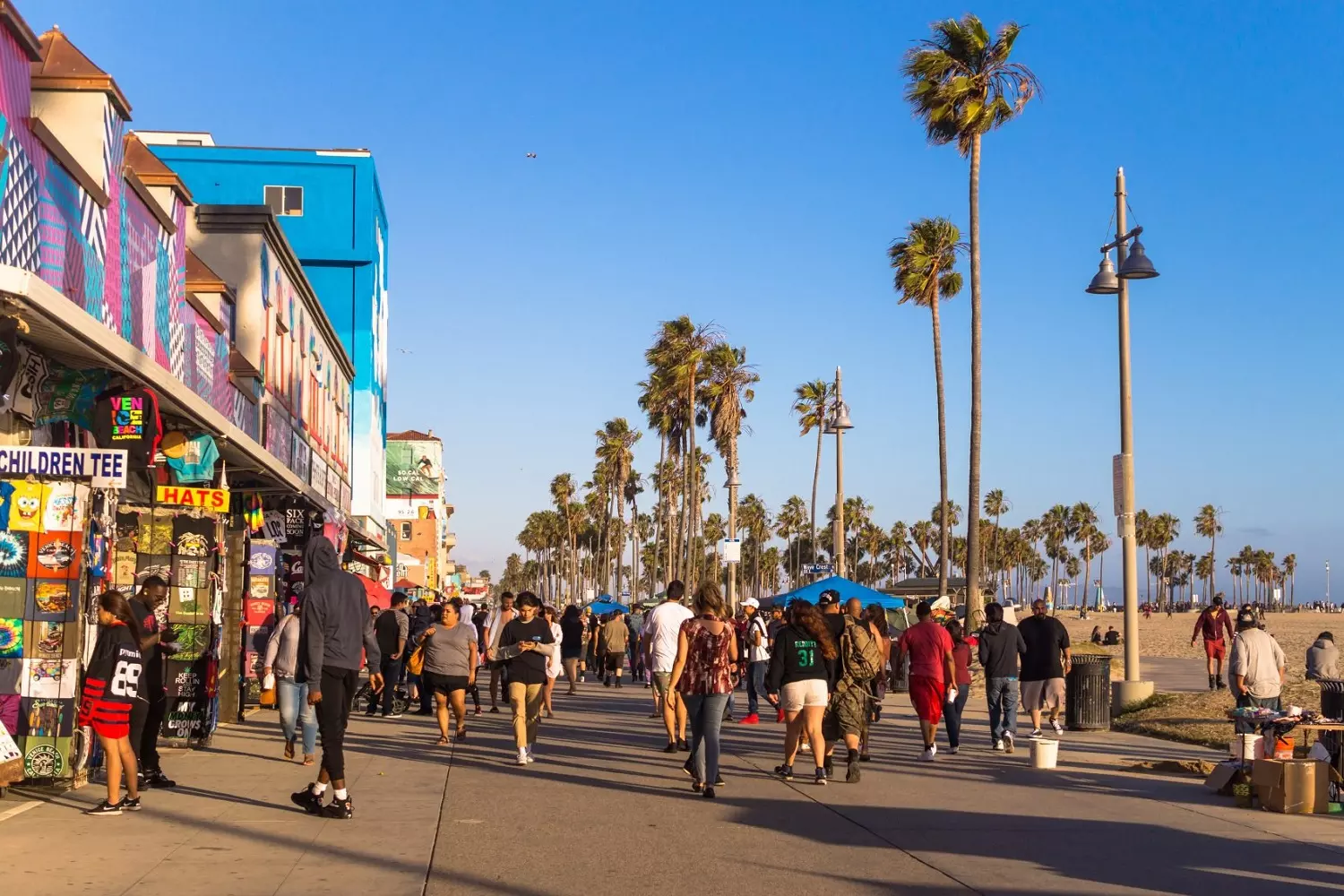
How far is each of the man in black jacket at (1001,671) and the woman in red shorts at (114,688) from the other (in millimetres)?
9975

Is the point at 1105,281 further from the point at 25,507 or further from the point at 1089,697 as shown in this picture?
the point at 25,507

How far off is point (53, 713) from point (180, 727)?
4.25m

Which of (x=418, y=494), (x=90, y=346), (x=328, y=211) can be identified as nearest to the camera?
(x=90, y=346)

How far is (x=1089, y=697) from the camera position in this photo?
20141 millimetres

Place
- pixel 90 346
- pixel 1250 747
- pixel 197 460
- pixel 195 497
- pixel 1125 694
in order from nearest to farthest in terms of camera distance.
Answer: pixel 90 346, pixel 1250 747, pixel 195 497, pixel 197 460, pixel 1125 694

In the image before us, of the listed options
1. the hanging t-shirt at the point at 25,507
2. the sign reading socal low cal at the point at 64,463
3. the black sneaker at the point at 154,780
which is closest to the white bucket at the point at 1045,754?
the black sneaker at the point at 154,780

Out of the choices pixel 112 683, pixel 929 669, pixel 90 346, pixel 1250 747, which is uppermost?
pixel 90 346

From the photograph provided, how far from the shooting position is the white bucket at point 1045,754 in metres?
15.3

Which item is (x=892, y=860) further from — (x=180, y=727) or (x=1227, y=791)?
(x=180, y=727)

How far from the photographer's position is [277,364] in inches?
1098

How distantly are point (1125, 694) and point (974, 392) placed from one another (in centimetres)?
1306

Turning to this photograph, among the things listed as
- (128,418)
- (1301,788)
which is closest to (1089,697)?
(1301,788)

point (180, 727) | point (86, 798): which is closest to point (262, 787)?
point (86, 798)

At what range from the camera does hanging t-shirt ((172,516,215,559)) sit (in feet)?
50.1
